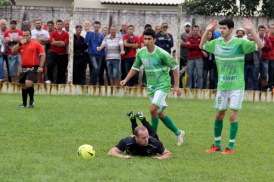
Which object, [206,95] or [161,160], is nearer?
[161,160]

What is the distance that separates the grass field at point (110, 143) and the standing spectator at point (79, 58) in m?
1.91

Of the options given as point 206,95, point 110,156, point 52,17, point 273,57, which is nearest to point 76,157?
point 110,156

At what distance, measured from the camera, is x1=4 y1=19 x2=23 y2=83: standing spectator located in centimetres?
1589

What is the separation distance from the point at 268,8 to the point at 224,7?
2.04 metres

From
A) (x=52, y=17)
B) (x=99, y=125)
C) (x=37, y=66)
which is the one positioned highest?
(x=52, y=17)

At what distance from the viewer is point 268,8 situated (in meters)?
23.0

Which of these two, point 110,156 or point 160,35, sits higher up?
point 160,35

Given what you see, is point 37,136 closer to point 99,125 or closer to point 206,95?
point 99,125

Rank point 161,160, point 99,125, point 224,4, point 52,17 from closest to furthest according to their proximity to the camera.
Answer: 1. point 161,160
2. point 99,125
3. point 52,17
4. point 224,4

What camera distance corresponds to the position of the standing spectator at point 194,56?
52.5ft

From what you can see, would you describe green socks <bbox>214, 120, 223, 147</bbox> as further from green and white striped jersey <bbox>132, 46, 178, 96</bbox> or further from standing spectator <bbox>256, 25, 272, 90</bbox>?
standing spectator <bbox>256, 25, 272, 90</bbox>

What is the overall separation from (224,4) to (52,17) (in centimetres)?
831

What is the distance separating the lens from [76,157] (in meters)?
7.35

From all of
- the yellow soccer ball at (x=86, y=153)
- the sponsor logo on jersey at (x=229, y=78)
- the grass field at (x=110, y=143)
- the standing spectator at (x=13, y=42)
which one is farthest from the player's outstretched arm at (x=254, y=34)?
the standing spectator at (x=13, y=42)
